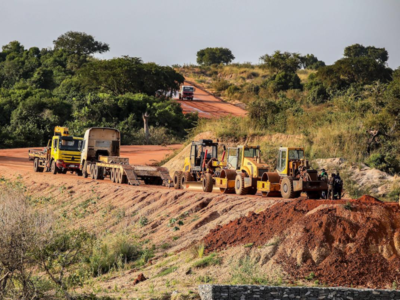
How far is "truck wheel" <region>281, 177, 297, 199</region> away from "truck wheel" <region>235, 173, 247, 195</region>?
1918mm

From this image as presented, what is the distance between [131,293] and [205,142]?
42.0 ft

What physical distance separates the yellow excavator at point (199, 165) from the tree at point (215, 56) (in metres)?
90.3

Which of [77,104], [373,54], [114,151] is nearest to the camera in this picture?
[114,151]

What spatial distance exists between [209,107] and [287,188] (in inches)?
2010

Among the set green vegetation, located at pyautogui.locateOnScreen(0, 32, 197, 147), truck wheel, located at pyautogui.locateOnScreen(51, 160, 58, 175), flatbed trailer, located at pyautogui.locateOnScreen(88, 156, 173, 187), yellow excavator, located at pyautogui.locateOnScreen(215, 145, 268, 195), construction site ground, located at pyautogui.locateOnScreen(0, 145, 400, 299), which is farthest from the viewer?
green vegetation, located at pyautogui.locateOnScreen(0, 32, 197, 147)

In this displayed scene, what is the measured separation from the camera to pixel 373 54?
312 feet

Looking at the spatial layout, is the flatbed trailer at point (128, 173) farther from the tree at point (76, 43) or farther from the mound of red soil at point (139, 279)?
the tree at point (76, 43)

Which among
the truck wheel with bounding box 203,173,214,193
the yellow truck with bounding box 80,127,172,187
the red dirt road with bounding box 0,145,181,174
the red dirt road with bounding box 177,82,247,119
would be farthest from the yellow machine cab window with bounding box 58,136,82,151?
the red dirt road with bounding box 177,82,247,119

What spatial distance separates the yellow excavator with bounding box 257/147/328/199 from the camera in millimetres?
20688

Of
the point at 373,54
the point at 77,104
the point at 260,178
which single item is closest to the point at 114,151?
the point at 260,178

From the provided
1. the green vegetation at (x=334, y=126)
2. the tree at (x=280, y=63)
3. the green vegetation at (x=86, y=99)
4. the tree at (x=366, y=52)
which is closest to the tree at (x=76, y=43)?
the green vegetation at (x=86, y=99)

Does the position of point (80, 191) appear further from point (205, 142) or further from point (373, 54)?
point (373, 54)

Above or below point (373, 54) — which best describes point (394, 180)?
below

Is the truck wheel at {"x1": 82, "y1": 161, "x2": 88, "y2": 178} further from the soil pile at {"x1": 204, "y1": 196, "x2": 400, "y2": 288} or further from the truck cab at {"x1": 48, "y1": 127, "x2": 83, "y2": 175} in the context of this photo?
the soil pile at {"x1": 204, "y1": 196, "x2": 400, "y2": 288}
